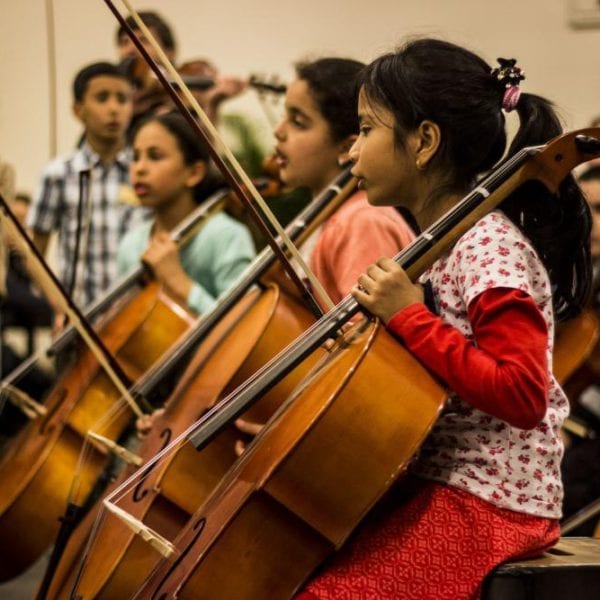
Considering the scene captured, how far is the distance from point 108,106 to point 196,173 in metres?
0.68

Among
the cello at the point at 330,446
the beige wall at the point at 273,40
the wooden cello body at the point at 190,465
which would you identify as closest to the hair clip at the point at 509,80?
the cello at the point at 330,446

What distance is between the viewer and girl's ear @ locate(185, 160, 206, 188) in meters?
2.57

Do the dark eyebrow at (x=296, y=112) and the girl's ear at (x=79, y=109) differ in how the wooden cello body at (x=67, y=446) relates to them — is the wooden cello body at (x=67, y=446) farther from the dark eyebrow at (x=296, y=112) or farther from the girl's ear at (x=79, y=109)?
the girl's ear at (x=79, y=109)

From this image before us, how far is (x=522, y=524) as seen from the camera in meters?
1.28

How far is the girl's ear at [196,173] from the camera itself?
2.57 meters

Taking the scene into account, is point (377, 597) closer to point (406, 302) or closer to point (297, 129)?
point (406, 302)

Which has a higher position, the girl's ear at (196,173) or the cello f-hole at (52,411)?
the girl's ear at (196,173)

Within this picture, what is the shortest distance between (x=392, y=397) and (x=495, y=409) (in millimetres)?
107

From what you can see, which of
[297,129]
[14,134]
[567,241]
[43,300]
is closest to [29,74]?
[14,134]

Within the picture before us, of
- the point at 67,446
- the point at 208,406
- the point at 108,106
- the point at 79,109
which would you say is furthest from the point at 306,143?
the point at 79,109

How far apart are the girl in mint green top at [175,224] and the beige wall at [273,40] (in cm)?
207

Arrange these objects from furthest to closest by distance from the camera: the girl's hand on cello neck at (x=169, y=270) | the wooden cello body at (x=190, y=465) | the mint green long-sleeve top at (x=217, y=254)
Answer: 1. the mint green long-sleeve top at (x=217, y=254)
2. the girl's hand on cello neck at (x=169, y=270)
3. the wooden cello body at (x=190, y=465)

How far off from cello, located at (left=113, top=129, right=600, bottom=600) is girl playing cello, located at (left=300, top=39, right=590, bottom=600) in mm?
33

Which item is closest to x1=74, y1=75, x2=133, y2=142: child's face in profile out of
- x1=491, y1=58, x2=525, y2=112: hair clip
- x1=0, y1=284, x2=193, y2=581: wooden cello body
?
x1=0, y1=284, x2=193, y2=581: wooden cello body
